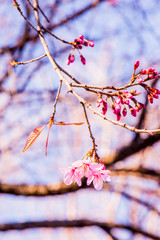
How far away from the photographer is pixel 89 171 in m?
1.13

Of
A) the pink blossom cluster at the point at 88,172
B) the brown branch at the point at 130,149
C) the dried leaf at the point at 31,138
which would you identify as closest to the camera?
the dried leaf at the point at 31,138

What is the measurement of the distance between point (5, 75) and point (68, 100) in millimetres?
1431

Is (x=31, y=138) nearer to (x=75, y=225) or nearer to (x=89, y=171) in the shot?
(x=89, y=171)

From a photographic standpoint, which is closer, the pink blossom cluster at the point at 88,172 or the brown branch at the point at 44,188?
the pink blossom cluster at the point at 88,172

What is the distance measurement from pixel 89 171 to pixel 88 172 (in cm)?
1

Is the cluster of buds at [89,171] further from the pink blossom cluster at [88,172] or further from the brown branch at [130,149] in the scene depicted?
the brown branch at [130,149]

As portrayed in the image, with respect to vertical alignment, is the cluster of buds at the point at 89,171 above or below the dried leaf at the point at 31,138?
below

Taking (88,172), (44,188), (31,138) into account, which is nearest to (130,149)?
(44,188)

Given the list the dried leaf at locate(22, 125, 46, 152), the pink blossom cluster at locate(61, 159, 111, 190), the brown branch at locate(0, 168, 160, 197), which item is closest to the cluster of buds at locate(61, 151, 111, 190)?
the pink blossom cluster at locate(61, 159, 111, 190)

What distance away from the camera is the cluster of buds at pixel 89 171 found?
101 cm

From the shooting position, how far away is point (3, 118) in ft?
15.8

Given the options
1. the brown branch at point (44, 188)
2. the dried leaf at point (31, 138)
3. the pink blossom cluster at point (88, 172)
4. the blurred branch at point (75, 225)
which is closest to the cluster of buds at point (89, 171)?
the pink blossom cluster at point (88, 172)

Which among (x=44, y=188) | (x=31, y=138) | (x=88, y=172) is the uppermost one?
(x=31, y=138)

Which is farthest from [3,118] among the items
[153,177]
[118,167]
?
[153,177]
